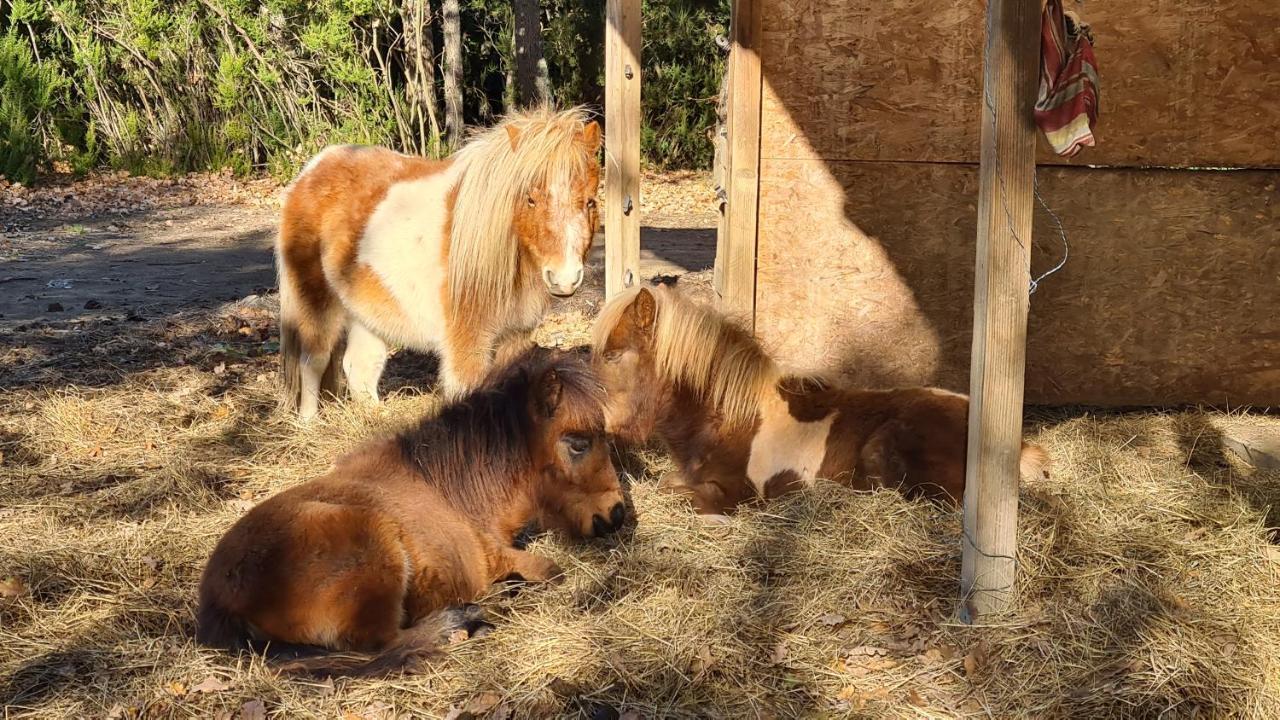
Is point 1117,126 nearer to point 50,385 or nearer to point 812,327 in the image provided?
point 812,327

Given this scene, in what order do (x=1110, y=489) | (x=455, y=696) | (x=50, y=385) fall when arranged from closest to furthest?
1. (x=455, y=696)
2. (x=1110, y=489)
3. (x=50, y=385)

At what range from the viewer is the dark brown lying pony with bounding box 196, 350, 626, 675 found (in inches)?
141

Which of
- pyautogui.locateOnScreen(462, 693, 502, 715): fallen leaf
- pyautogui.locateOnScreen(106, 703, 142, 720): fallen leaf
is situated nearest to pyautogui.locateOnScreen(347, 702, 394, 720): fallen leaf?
pyautogui.locateOnScreen(462, 693, 502, 715): fallen leaf

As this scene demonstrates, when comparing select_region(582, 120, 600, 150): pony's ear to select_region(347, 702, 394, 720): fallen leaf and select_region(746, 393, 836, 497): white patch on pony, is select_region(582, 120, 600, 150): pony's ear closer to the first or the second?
select_region(746, 393, 836, 497): white patch on pony

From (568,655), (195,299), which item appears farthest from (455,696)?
(195,299)

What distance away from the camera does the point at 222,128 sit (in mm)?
16453

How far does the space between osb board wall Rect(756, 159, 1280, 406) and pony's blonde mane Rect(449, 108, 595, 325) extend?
4.47 ft

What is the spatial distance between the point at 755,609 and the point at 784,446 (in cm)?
132

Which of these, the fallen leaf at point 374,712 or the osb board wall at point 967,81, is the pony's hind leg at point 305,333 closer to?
the osb board wall at point 967,81

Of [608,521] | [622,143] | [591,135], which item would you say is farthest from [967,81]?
[608,521]

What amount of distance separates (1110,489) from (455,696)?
3.20 meters

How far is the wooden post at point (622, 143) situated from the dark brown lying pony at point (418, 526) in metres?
1.91

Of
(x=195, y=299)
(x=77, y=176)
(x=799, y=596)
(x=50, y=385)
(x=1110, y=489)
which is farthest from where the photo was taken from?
(x=77, y=176)

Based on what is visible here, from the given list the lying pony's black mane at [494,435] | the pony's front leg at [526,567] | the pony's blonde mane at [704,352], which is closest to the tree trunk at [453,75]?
the pony's blonde mane at [704,352]
